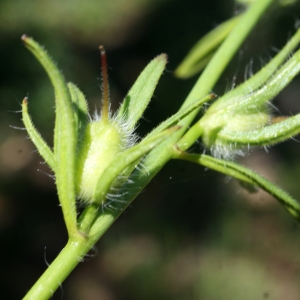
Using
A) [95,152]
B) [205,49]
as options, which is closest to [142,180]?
[95,152]

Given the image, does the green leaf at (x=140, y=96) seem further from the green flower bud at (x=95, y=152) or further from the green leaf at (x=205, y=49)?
the green leaf at (x=205, y=49)

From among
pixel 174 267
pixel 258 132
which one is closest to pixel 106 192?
pixel 258 132

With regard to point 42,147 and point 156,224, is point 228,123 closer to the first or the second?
point 42,147

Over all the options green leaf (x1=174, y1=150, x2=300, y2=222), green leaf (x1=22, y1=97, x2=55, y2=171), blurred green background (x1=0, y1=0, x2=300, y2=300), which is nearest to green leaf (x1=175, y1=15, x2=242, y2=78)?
green leaf (x1=174, y1=150, x2=300, y2=222)

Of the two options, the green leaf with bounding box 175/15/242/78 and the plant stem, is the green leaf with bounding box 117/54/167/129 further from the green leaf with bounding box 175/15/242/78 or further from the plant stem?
the green leaf with bounding box 175/15/242/78

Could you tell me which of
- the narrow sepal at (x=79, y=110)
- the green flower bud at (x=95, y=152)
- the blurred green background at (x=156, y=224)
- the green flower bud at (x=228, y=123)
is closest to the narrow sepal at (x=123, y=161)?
the green flower bud at (x=95, y=152)

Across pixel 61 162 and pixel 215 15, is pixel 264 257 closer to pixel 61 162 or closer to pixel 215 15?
pixel 215 15

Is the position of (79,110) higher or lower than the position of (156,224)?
higher
